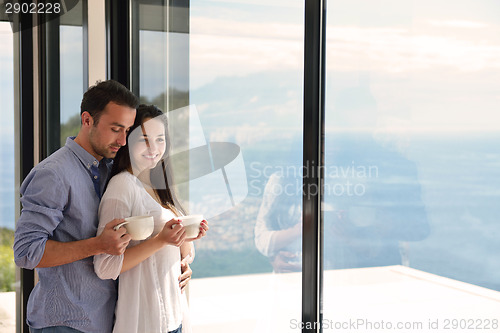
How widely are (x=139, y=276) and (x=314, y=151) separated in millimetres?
611

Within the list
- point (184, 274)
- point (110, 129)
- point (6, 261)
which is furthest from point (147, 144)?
point (6, 261)

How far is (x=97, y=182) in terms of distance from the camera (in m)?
1.55

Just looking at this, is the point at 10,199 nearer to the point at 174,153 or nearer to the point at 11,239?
the point at 11,239

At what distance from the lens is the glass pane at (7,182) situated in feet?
8.25

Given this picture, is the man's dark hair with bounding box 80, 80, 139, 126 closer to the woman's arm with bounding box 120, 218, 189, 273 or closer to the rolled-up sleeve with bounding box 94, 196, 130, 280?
the rolled-up sleeve with bounding box 94, 196, 130, 280

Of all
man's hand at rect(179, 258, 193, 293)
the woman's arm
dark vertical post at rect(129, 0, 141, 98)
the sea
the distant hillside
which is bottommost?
the distant hillside

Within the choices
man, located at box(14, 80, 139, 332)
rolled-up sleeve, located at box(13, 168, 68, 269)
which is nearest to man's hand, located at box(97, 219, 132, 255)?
man, located at box(14, 80, 139, 332)

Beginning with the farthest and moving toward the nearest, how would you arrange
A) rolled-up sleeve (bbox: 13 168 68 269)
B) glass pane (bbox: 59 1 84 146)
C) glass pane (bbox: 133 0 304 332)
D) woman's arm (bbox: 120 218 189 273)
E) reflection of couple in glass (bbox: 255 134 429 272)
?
glass pane (bbox: 59 1 84 146) < glass pane (bbox: 133 0 304 332) < woman's arm (bbox: 120 218 189 273) < rolled-up sleeve (bbox: 13 168 68 269) < reflection of couple in glass (bbox: 255 134 429 272)

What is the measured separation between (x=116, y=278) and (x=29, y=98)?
148 cm

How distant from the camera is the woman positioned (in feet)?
4.72

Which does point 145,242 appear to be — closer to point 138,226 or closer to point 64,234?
point 138,226

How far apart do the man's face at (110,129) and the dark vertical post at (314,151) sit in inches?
20.8

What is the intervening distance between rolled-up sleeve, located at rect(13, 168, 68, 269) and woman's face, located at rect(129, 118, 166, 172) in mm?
256

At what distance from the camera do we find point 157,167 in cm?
169
